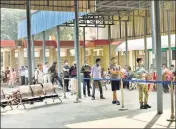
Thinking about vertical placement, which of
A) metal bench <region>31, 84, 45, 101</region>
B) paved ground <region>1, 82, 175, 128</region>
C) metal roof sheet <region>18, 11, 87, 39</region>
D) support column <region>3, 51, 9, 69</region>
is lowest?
paved ground <region>1, 82, 175, 128</region>

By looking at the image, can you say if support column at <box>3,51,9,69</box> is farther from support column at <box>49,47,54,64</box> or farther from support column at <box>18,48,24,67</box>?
support column at <box>49,47,54,64</box>

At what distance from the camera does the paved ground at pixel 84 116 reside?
809 cm

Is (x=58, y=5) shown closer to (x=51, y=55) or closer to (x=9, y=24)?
(x=51, y=55)

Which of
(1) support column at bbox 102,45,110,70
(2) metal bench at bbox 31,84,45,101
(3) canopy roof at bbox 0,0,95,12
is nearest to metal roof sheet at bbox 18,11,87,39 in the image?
(3) canopy roof at bbox 0,0,95,12

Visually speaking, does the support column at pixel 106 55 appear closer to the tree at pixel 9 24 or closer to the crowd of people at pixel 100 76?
the crowd of people at pixel 100 76

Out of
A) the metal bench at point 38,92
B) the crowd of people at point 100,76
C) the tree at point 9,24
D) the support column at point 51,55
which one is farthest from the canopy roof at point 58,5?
the tree at point 9,24

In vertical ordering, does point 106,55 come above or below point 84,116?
above

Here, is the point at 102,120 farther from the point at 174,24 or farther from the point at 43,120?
the point at 174,24

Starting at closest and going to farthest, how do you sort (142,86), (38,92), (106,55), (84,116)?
1. (84,116)
2. (142,86)
3. (38,92)
4. (106,55)

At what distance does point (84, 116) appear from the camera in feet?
30.6

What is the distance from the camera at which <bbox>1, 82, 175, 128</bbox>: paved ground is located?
809 centimetres

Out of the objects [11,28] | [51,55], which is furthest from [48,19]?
[11,28]

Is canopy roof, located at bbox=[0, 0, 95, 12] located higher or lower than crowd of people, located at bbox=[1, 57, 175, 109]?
higher

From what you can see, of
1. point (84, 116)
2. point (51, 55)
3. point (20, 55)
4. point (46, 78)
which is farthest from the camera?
point (51, 55)
